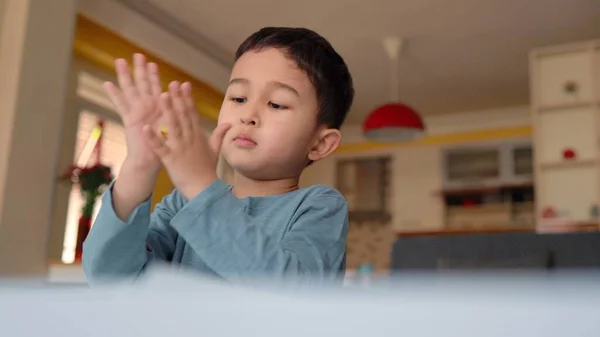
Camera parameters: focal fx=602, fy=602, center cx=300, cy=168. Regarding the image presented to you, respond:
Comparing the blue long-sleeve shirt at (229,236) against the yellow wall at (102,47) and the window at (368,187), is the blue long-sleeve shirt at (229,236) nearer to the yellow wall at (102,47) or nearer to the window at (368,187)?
the yellow wall at (102,47)

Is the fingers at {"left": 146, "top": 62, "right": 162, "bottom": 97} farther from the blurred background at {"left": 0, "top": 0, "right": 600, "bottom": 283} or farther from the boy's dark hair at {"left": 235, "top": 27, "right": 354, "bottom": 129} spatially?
the blurred background at {"left": 0, "top": 0, "right": 600, "bottom": 283}

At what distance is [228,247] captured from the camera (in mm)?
440

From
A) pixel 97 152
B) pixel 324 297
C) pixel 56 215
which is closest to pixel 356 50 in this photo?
pixel 97 152

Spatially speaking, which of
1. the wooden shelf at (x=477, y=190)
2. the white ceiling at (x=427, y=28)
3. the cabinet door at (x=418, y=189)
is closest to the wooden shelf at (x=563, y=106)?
the white ceiling at (x=427, y=28)

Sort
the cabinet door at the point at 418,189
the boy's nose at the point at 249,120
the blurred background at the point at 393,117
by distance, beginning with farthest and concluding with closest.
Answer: the cabinet door at the point at 418,189
the blurred background at the point at 393,117
the boy's nose at the point at 249,120

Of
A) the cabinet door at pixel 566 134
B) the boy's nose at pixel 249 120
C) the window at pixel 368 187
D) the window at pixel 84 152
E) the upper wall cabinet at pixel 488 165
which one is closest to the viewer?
the boy's nose at pixel 249 120

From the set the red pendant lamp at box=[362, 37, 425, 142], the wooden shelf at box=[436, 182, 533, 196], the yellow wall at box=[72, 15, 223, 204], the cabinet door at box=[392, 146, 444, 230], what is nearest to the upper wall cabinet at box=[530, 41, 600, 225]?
the red pendant lamp at box=[362, 37, 425, 142]

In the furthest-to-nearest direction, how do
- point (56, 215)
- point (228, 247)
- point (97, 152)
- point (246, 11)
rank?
point (246, 11), point (97, 152), point (56, 215), point (228, 247)

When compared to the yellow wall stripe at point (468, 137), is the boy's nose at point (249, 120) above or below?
below

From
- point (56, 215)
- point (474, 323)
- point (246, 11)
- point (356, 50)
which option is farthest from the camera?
point (356, 50)

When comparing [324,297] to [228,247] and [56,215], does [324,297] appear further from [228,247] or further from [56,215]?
[56,215]

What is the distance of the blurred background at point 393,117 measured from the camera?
2447mm

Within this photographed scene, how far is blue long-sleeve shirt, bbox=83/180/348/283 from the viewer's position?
1.44 ft

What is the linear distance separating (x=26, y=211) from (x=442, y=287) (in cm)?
261
